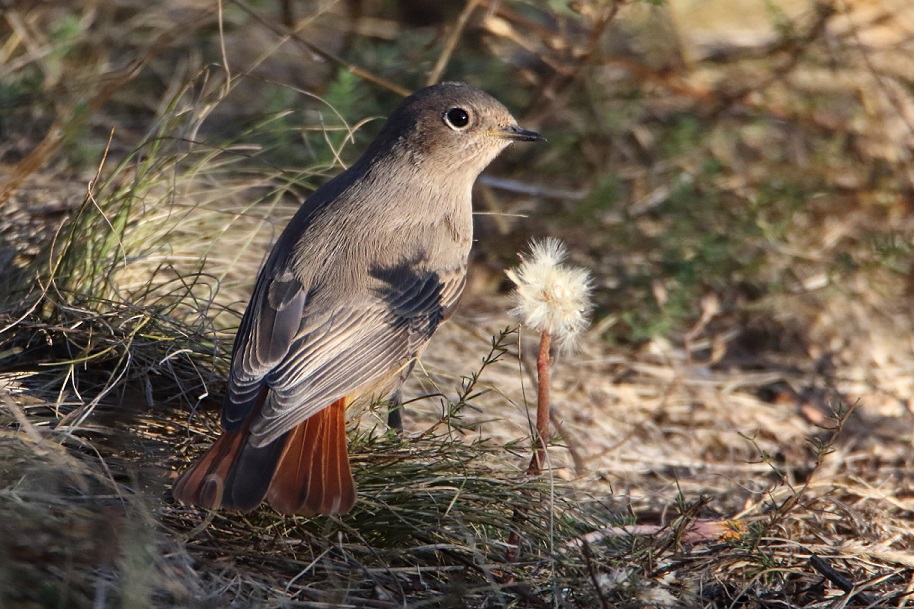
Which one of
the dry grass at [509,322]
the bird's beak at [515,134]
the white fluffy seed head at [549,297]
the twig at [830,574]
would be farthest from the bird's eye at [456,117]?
the twig at [830,574]

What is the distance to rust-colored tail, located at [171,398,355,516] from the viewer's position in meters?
2.83

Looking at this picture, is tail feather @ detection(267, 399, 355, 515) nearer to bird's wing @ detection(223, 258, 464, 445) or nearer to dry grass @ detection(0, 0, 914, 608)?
bird's wing @ detection(223, 258, 464, 445)

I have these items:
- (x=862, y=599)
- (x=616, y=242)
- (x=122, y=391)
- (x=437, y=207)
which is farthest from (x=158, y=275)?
(x=862, y=599)

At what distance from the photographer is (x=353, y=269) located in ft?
11.7

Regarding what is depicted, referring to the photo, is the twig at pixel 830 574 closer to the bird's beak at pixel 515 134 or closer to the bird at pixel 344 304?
the bird at pixel 344 304

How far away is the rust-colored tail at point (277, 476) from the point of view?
111 inches

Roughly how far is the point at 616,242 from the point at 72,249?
9.11ft

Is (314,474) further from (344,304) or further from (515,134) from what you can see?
(515,134)

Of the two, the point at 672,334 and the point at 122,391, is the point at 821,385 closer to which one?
the point at 672,334

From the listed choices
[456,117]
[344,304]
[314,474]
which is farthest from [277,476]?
[456,117]

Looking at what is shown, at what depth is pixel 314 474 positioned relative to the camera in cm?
291

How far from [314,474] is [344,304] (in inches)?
29.5

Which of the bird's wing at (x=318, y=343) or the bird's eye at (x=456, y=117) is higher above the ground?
the bird's eye at (x=456, y=117)

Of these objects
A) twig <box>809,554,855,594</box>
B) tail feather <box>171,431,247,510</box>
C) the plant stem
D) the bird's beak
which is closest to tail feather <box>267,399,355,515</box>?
tail feather <box>171,431,247,510</box>
